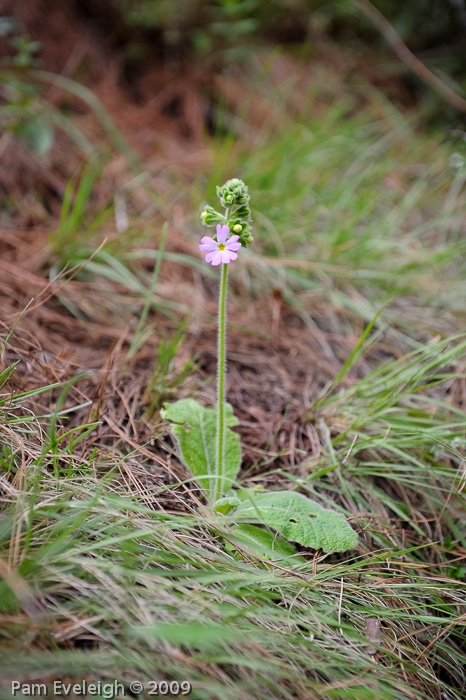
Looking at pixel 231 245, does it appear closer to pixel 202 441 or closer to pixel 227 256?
pixel 227 256

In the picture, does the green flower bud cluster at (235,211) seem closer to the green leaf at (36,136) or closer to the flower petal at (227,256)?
the flower petal at (227,256)

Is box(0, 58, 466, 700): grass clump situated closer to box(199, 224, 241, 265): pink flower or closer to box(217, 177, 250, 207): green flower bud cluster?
box(199, 224, 241, 265): pink flower

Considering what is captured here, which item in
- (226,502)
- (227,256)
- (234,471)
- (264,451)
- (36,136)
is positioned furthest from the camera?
(36,136)

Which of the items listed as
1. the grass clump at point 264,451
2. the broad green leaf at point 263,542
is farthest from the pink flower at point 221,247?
the broad green leaf at point 263,542

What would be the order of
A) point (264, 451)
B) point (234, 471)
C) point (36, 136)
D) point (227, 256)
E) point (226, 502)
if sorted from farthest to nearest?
point (36, 136), point (264, 451), point (234, 471), point (226, 502), point (227, 256)

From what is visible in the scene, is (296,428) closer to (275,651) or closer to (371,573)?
(371,573)

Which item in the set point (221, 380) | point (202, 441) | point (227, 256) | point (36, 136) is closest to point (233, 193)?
point (227, 256)

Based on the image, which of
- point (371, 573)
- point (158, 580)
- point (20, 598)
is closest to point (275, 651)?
point (158, 580)
